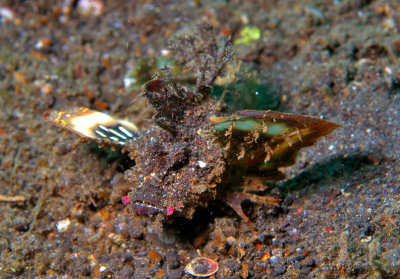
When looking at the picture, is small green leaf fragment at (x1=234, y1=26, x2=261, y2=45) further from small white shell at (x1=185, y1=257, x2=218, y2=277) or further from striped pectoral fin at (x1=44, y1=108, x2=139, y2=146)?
small white shell at (x1=185, y1=257, x2=218, y2=277)

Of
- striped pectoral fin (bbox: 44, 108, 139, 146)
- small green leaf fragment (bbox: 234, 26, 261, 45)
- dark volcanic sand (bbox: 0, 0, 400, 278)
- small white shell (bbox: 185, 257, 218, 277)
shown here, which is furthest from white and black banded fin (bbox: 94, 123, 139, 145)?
small green leaf fragment (bbox: 234, 26, 261, 45)

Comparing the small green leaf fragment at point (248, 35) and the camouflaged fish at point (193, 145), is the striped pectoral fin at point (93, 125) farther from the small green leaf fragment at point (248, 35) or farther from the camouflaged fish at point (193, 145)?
the small green leaf fragment at point (248, 35)

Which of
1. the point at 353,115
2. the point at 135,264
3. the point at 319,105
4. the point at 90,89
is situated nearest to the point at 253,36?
the point at 319,105

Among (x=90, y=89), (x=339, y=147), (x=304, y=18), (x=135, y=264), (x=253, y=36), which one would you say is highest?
(x=304, y=18)

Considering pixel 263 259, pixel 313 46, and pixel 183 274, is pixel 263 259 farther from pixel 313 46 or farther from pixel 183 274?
pixel 313 46

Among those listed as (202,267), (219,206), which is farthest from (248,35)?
(202,267)

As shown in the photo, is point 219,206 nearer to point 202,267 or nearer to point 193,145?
point 202,267
